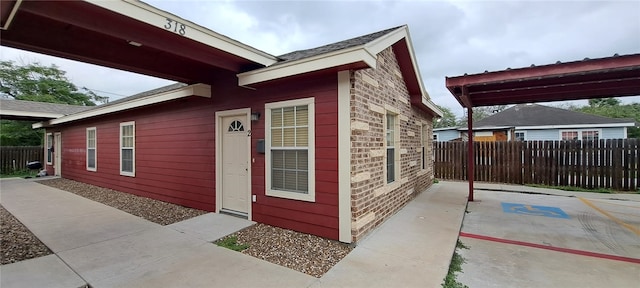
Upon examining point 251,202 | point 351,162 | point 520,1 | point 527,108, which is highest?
point 520,1

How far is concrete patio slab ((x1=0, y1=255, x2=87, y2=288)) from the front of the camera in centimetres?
266

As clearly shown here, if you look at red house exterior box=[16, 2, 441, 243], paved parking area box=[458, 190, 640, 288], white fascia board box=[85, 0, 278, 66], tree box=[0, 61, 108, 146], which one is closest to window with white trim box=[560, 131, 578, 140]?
paved parking area box=[458, 190, 640, 288]

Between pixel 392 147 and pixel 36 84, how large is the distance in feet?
94.4

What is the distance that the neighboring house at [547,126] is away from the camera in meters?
13.5

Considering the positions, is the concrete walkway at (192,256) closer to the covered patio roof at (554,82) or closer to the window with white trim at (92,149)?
the covered patio roof at (554,82)

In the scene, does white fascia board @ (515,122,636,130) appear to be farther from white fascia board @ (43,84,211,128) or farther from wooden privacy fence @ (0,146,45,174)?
wooden privacy fence @ (0,146,45,174)

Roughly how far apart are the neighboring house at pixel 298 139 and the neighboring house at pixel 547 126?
1093 cm

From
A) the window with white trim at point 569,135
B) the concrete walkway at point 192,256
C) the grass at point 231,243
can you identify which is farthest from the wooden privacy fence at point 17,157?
the window with white trim at point 569,135

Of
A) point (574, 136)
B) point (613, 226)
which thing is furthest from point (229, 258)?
point (574, 136)

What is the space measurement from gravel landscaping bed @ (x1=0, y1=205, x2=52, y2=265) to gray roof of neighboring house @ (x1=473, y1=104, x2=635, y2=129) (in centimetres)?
1947

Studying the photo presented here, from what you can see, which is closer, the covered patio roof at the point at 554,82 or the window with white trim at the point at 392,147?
the covered patio roof at the point at 554,82

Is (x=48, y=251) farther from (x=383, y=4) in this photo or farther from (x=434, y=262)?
(x=383, y=4)

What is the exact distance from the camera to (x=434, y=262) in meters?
3.13

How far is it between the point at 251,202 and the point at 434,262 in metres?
3.21
